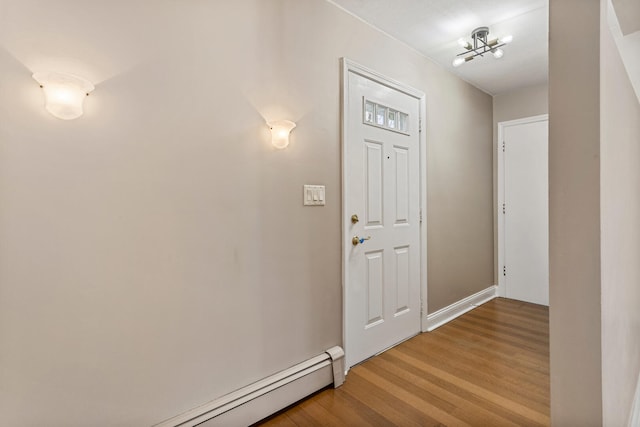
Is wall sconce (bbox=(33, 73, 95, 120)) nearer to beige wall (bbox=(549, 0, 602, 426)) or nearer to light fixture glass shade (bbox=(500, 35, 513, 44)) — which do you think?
beige wall (bbox=(549, 0, 602, 426))

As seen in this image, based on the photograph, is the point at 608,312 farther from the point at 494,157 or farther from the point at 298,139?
the point at 494,157

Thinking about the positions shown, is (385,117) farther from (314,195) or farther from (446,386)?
(446,386)

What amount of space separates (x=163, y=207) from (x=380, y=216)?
5.06 ft

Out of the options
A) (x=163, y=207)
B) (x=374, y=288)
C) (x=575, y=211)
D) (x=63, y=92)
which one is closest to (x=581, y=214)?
(x=575, y=211)

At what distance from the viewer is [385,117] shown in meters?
2.31

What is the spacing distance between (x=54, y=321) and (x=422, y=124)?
277 centimetres

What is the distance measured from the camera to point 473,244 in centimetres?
331

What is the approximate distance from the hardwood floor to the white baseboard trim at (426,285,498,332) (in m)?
0.12

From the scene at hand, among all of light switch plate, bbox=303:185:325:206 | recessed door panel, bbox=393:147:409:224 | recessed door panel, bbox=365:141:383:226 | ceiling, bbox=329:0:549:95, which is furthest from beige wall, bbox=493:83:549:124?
light switch plate, bbox=303:185:325:206

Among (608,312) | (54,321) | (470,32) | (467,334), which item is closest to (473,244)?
(467,334)

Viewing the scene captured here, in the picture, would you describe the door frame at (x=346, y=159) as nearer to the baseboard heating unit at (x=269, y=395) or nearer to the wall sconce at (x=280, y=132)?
the baseboard heating unit at (x=269, y=395)

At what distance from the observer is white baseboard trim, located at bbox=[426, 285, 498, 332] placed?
2.72 meters

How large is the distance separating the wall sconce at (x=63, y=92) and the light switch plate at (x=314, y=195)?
1.11 meters

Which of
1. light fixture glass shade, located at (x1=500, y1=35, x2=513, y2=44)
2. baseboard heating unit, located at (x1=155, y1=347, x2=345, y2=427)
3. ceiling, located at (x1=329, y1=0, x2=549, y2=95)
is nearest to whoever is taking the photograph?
baseboard heating unit, located at (x1=155, y1=347, x2=345, y2=427)
